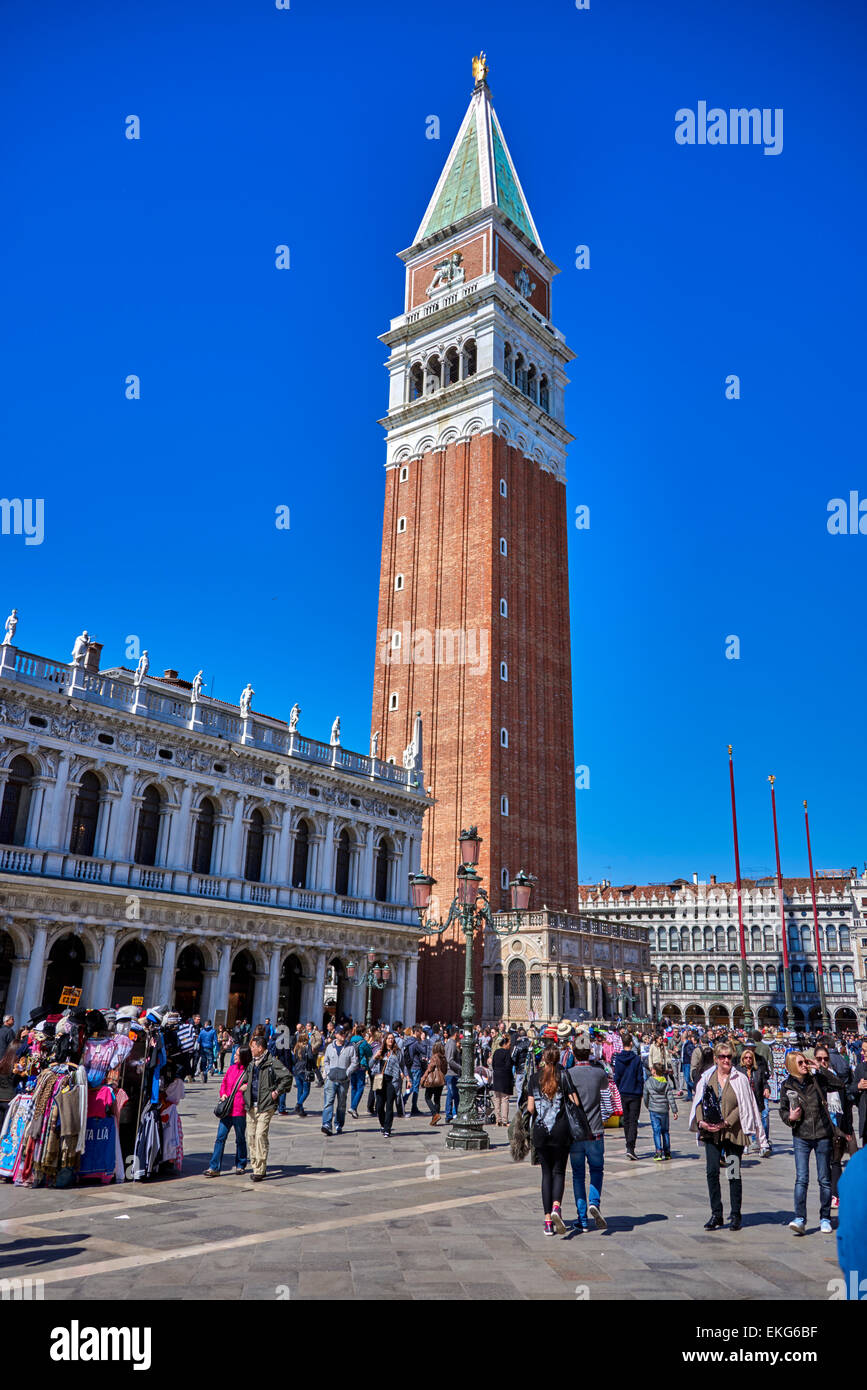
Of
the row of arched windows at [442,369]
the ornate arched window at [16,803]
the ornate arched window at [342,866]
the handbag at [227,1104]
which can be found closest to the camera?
the handbag at [227,1104]

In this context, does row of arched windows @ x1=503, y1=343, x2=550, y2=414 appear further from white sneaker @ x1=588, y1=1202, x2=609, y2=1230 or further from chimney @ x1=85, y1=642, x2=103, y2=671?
white sneaker @ x1=588, y1=1202, x2=609, y2=1230

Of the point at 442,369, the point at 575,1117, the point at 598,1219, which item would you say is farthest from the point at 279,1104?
the point at 442,369

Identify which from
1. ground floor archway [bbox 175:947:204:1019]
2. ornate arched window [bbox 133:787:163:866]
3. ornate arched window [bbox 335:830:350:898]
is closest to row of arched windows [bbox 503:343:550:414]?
ornate arched window [bbox 335:830:350:898]

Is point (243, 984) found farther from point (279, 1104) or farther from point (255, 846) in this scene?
point (279, 1104)

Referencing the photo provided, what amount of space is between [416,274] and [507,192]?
25.4 feet

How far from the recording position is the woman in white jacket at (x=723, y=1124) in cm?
1006

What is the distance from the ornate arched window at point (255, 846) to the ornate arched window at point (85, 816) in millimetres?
6291

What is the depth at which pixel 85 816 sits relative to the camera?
96.8 ft

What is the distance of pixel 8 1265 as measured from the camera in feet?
25.6

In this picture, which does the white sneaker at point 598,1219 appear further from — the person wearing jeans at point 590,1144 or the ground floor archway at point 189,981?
the ground floor archway at point 189,981

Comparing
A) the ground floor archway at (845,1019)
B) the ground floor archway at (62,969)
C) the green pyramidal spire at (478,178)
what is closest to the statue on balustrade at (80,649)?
the ground floor archway at (62,969)

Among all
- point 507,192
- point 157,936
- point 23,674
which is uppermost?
point 507,192
